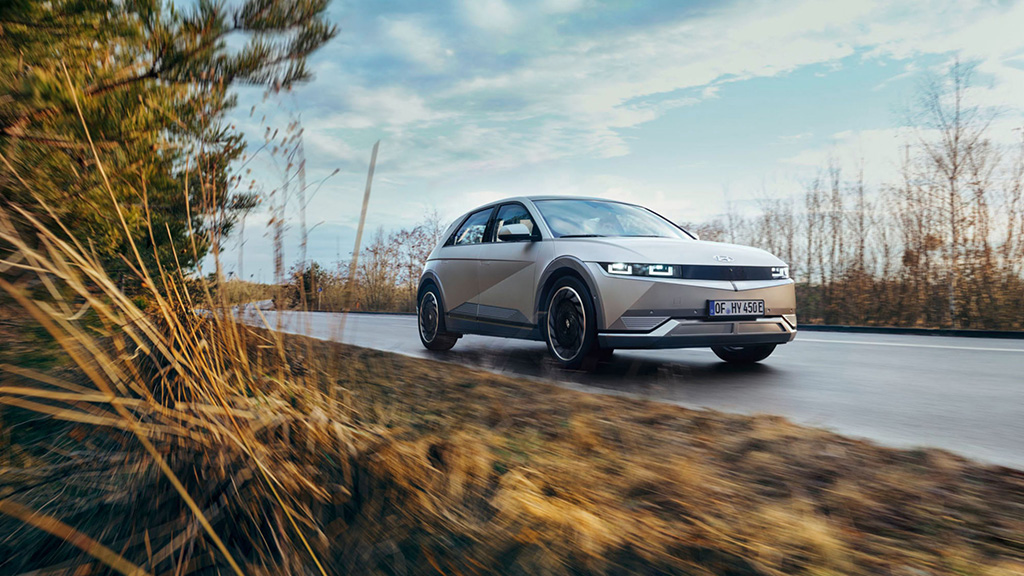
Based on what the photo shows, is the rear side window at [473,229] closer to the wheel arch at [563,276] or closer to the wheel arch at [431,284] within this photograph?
the wheel arch at [431,284]

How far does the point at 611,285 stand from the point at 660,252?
0.52 metres

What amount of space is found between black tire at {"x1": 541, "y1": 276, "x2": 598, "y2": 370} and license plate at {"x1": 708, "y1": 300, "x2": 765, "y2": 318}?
961 mm

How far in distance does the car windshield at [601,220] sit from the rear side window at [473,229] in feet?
3.26

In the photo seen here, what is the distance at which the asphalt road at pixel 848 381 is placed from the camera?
3.83 metres

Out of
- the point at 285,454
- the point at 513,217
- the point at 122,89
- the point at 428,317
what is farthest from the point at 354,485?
the point at 428,317

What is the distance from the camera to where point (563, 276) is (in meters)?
6.43

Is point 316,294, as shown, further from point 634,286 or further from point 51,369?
point 634,286

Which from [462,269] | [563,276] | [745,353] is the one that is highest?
[462,269]

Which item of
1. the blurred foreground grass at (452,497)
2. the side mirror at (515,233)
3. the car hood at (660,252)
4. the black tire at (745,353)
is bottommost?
the blurred foreground grass at (452,497)

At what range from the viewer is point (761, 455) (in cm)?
315

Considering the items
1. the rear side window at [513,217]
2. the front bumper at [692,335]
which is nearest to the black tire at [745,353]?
the front bumper at [692,335]

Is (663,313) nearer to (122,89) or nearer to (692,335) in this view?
(692,335)

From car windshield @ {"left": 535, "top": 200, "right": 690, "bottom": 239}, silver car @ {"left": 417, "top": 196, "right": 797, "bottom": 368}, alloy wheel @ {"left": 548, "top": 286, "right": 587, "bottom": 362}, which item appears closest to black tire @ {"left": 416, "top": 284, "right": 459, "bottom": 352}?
silver car @ {"left": 417, "top": 196, "right": 797, "bottom": 368}

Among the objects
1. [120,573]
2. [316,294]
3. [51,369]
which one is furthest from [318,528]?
[51,369]
